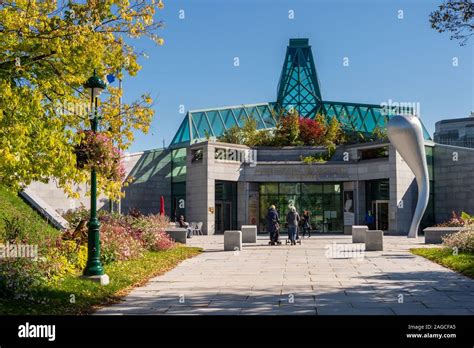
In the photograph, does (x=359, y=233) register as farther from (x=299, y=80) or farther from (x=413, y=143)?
(x=299, y=80)

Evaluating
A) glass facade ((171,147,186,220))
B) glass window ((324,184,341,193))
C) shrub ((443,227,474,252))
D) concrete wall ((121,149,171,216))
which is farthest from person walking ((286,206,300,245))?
concrete wall ((121,149,171,216))

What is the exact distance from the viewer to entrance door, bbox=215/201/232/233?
41.4 m

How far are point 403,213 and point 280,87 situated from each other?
125 ft

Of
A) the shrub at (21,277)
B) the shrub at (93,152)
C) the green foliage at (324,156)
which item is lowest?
the shrub at (21,277)

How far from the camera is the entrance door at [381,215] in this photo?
129ft

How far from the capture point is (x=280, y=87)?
72.8 metres

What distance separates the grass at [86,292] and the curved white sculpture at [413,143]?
18.2 metres

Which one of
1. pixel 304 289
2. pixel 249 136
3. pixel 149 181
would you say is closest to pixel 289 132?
pixel 249 136

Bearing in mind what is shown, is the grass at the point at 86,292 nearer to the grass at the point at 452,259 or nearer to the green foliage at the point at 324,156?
the grass at the point at 452,259

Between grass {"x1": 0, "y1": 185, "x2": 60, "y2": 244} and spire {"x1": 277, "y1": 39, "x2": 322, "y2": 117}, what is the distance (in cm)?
4818

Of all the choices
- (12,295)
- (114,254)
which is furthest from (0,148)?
(114,254)

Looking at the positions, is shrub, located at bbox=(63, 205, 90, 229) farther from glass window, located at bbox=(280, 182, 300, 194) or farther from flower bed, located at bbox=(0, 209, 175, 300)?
glass window, located at bbox=(280, 182, 300, 194)

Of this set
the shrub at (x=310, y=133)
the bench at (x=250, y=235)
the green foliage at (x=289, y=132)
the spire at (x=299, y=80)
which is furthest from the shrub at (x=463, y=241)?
the spire at (x=299, y=80)

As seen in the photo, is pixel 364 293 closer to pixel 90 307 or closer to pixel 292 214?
pixel 90 307
